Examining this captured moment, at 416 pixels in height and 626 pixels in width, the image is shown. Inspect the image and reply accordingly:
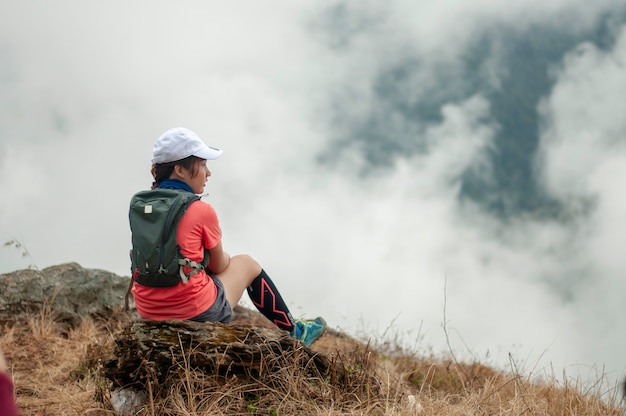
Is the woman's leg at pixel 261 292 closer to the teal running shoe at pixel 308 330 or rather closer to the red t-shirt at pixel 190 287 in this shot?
the teal running shoe at pixel 308 330

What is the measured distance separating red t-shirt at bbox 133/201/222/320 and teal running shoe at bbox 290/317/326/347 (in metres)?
0.85

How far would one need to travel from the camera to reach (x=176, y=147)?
4.95m

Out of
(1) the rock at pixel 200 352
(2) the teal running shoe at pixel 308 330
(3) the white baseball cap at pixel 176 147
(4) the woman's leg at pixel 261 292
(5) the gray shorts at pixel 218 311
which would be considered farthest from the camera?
(2) the teal running shoe at pixel 308 330

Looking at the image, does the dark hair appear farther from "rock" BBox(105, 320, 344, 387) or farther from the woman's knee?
"rock" BBox(105, 320, 344, 387)

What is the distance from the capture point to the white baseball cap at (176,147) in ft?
16.2

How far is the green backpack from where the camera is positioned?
457 centimetres

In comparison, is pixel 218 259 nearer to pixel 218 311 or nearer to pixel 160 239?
pixel 218 311

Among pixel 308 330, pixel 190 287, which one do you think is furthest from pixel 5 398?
pixel 308 330

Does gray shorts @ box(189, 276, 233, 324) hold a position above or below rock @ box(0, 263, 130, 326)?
above

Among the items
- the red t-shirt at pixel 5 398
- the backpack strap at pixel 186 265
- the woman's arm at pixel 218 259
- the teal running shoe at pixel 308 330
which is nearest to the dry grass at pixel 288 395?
the teal running shoe at pixel 308 330

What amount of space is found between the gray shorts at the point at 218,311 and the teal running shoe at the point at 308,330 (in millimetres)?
582

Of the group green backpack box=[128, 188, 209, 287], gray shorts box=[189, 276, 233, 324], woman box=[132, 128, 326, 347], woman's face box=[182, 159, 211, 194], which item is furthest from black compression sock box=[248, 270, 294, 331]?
woman's face box=[182, 159, 211, 194]

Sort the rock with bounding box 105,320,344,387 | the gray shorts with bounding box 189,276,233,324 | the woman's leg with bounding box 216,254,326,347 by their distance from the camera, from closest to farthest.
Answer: the rock with bounding box 105,320,344,387 → the gray shorts with bounding box 189,276,233,324 → the woman's leg with bounding box 216,254,326,347

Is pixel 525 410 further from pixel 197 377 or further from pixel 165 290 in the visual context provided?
pixel 165 290
